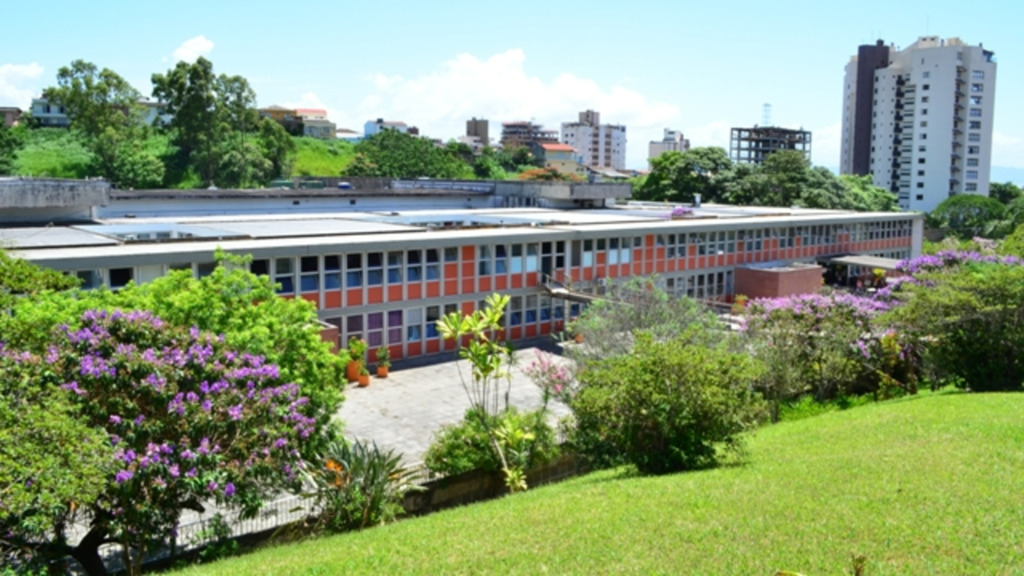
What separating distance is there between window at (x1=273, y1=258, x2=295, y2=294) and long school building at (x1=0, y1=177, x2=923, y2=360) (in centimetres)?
Answer: 3

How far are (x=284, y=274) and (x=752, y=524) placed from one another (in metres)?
17.8

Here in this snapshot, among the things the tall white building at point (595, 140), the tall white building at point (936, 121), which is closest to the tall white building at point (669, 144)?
the tall white building at point (595, 140)

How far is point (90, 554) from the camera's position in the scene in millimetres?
12469

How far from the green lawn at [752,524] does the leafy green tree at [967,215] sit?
6251 cm

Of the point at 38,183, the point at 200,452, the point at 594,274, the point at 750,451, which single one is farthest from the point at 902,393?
the point at 38,183

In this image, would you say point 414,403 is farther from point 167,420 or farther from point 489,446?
point 167,420

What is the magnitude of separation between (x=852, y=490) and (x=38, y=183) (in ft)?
95.7

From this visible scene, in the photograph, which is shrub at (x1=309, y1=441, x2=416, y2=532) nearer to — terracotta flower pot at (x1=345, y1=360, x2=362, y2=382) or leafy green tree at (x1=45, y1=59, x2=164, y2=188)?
terracotta flower pot at (x1=345, y1=360, x2=362, y2=382)

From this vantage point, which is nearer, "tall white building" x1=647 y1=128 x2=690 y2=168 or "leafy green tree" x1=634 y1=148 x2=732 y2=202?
"leafy green tree" x1=634 y1=148 x2=732 y2=202

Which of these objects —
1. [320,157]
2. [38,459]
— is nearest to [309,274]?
[38,459]

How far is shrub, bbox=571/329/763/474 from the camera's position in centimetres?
1443

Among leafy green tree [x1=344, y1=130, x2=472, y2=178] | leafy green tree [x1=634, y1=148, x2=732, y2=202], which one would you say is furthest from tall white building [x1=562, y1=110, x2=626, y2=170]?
leafy green tree [x1=634, y1=148, x2=732, y2=202]

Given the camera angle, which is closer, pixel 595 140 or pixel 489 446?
pixel 489 446

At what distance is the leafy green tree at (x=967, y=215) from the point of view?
2795 inches
